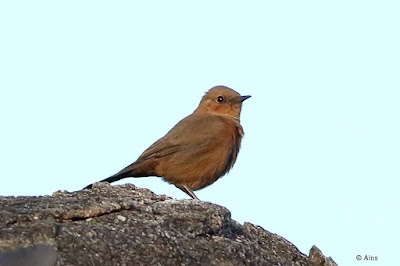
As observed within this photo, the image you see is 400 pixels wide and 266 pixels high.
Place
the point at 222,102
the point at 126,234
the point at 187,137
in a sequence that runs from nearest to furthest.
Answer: the point at 126,234 → the point at 187,137 → the point at 222,102

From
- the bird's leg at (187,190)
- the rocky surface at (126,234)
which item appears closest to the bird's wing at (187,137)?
the bird's leg at (187,190)

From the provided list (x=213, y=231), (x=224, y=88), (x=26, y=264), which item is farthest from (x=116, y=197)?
(x=224, y=88)

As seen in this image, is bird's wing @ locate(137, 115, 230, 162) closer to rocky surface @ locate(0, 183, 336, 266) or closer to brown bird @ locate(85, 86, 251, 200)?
brown bird @ locate(85, 86, 251, 200)

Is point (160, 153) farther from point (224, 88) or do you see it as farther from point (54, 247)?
point (54, 247)

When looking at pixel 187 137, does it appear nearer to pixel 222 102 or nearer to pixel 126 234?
pixel 222 102

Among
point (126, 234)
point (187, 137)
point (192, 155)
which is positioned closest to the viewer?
point (126, 234)

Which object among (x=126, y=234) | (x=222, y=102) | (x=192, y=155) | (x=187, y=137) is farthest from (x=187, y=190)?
(x=126, y=234)

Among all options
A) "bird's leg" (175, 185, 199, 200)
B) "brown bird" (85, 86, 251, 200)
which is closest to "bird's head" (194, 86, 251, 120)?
"brown bird" (85, 86, 251, 200)
